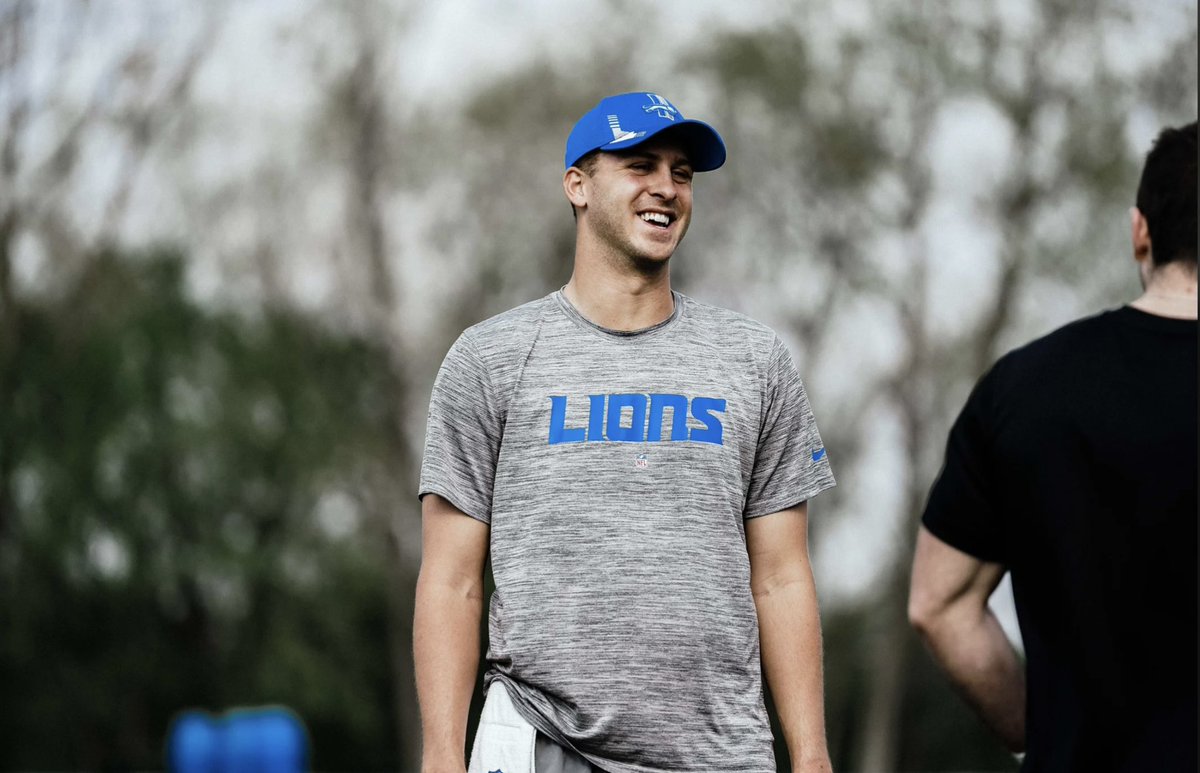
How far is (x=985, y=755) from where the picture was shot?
99.2 ft

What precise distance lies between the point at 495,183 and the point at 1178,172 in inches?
905

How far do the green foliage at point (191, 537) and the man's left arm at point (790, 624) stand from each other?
23733 millimetres

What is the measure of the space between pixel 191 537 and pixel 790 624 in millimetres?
27003

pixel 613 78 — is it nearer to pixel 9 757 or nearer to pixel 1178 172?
pixel 9 757

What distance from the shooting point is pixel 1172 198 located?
10.3ft

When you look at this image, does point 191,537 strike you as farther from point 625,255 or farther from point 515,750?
point 515,750

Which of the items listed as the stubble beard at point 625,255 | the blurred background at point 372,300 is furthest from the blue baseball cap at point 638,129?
the blurred background at point 372,300

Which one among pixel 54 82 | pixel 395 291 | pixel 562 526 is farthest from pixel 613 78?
pixel 562 526

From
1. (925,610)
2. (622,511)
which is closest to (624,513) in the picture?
(622,511)

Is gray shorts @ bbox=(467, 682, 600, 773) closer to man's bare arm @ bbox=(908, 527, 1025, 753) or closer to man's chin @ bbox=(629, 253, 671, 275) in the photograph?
man's bare arm @ bbox=(908, 527, 1025, 753)

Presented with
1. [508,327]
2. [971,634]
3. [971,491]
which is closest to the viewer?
[971,491]

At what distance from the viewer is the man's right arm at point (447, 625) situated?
11.3ft

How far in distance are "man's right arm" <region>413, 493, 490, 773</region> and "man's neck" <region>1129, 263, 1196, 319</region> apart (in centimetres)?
150

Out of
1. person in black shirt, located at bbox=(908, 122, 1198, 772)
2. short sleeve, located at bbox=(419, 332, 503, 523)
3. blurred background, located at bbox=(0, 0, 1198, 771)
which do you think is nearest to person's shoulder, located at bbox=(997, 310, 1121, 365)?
person in black shirt, located at bbox=(908, 122, 1198, 772)
